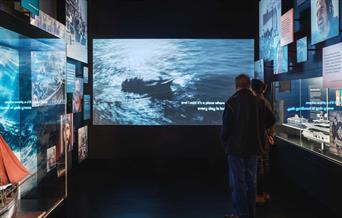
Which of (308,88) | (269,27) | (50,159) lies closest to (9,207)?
(50,159)

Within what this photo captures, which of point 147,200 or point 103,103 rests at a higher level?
point 103,103

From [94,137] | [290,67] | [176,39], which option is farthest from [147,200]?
[176,39]

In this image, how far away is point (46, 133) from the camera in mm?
3834

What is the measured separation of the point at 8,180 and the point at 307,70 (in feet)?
12.8

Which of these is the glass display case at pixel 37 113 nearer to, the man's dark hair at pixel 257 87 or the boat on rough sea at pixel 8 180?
the boat on rough sea at pixel 8 180

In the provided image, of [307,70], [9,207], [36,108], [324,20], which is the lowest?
[9,207]

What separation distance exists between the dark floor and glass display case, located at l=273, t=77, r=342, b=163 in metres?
0.72

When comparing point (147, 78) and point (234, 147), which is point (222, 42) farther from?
point (234, 147)

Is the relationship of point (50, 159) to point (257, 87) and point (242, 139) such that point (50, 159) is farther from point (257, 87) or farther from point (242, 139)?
point (257, 87)

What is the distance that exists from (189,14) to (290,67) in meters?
3.01

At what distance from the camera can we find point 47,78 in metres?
3.82

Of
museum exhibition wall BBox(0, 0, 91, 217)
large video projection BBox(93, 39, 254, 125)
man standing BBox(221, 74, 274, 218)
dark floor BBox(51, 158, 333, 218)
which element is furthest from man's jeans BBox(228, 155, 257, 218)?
large video projection BBox(93, 39, 254, 125)

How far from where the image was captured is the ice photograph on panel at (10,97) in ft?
11.7

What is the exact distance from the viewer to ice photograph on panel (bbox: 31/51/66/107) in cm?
378
